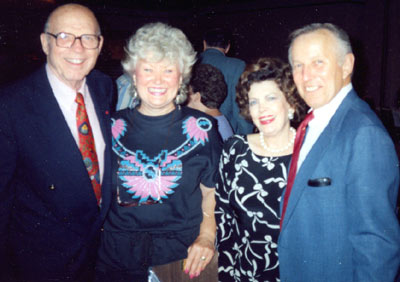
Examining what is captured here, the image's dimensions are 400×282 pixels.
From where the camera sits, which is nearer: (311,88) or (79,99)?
(311,88)

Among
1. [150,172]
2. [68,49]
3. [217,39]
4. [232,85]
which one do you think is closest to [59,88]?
[68,49]

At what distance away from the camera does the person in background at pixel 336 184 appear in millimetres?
1126

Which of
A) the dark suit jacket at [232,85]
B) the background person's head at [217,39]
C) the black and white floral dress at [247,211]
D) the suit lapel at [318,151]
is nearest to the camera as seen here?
the suit lapel at [318,151]

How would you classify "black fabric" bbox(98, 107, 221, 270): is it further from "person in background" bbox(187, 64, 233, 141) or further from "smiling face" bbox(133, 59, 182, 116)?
"person in background" bbox(187, 64, 233, 141)

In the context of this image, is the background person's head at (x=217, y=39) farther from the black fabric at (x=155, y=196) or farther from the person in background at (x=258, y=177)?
the black fabric at (x=155, y=196)

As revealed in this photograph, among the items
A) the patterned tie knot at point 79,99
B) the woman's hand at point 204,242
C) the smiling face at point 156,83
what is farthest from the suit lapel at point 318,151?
the patterned tie knot at point 79,99

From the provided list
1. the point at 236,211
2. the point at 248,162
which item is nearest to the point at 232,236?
the point at 236,211

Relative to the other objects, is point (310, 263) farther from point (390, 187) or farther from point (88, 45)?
point (88, 45)

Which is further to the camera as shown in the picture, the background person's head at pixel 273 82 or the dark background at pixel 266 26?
the dark background at pixel 266 26

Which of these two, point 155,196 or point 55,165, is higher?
point 55,165

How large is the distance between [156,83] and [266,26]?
23.2 feet

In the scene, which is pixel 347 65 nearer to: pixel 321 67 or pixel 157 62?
pixel 321 67

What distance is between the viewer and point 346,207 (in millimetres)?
1219

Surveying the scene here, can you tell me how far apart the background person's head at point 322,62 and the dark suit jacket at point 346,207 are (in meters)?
0.11
